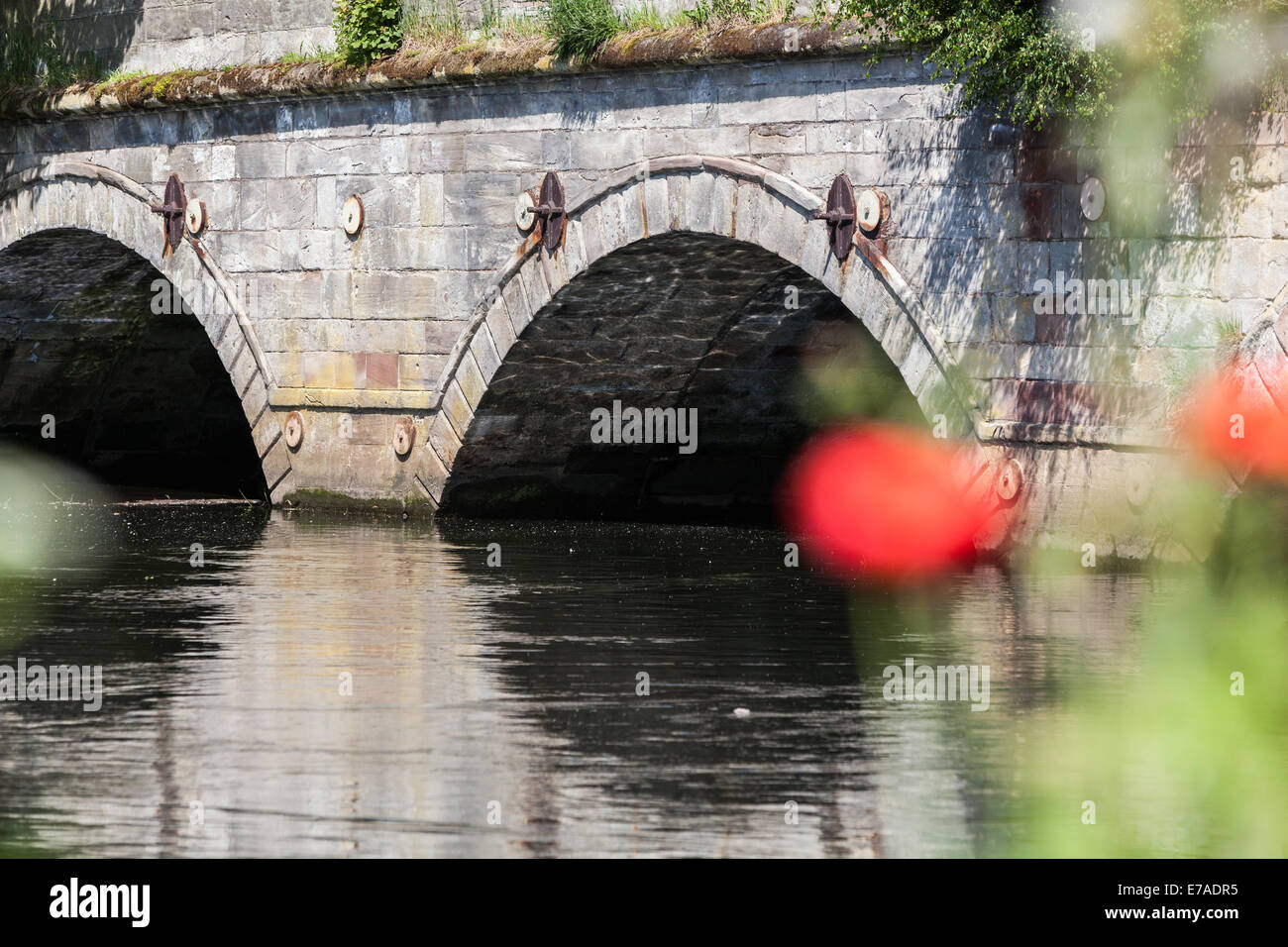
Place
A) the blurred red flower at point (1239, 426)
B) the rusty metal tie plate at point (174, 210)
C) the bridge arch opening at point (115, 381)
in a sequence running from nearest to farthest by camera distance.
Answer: the blurred red flower at point (1239, 426) < the rusty metal tie plate at point (174, 210) < the bridge arch opening at point (115, 381)

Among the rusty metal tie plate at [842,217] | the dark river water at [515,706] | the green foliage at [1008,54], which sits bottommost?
the dark river water at [515,706]

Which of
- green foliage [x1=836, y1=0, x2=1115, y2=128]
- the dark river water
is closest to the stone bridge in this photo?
green foliage [x1=836, y1=0, x2=1115, y2=128]

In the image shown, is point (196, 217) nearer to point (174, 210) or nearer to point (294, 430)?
point (174, 210)

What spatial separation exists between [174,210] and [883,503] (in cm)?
645

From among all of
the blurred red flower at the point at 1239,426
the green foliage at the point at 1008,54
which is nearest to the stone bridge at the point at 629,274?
the blurred red flower at the point at 1239,426

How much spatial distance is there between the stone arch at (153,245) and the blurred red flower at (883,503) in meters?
4.06

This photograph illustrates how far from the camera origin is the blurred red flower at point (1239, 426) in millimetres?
11070

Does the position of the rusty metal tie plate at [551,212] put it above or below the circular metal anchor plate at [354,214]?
below

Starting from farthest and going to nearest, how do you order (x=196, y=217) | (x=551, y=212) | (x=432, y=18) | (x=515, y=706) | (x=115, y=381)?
1. (x=115, y=381)
2. (x=196, y=217)
3. (x=432, y=18)
4. (x=551, y=212)
5. (x=515, y=706)

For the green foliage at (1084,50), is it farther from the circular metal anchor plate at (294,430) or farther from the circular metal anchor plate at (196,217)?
the circular metal anchor plate at (196,217)

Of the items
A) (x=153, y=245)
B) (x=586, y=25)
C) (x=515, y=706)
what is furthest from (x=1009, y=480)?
(x=153, y=245)

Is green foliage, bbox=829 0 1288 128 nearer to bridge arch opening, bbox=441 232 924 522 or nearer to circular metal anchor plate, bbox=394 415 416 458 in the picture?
bridge arch opening, bbox=441 232 924 522

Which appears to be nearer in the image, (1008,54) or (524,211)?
(1008,54)

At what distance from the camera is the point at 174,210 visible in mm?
17766
